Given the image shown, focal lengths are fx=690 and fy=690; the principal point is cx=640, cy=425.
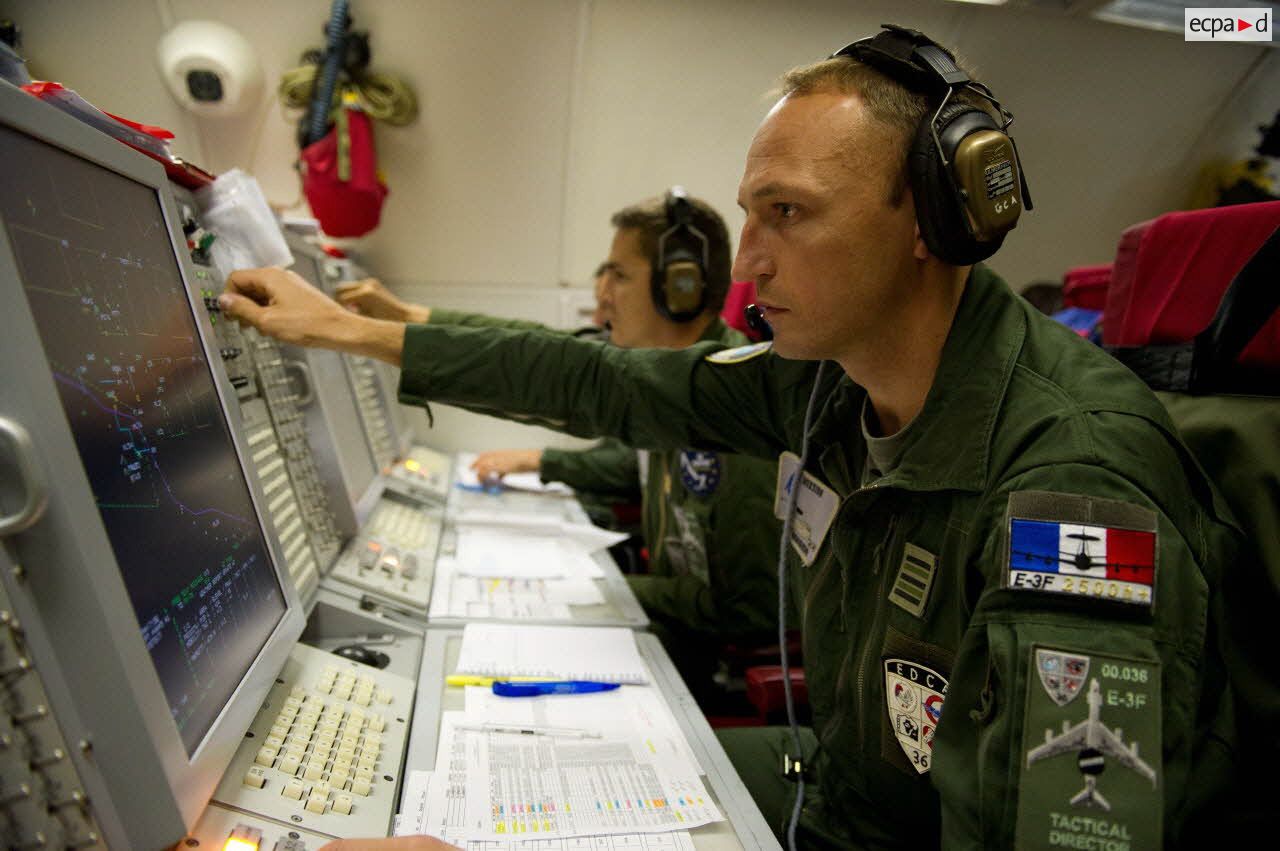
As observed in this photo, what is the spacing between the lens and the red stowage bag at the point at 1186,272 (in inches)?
33.9

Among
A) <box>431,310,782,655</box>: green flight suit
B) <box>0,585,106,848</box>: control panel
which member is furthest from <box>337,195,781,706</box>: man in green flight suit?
<box>0,585,106,848</box>: control panel

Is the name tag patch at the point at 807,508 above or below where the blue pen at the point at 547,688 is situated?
above

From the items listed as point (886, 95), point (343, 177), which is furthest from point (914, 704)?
point (343, 177)

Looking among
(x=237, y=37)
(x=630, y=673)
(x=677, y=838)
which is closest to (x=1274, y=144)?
(x=630, y=673)

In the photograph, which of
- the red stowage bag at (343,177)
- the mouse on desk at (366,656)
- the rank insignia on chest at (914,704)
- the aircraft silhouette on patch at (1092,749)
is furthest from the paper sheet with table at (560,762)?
the red stowage bag at (343,177)

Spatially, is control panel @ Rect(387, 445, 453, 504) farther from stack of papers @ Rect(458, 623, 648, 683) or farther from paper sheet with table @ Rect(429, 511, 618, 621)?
stack of papers @ Rect(458, 623, 648, 683)

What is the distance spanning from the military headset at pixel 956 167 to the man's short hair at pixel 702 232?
38.0 inches

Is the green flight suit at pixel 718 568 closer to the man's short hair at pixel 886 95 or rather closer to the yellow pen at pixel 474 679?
the yellow pen at pixel 474 679

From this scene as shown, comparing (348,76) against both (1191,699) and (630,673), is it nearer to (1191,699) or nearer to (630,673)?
(630,673)

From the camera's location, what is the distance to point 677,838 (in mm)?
735

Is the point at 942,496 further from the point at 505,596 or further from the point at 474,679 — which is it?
the point at 505,596

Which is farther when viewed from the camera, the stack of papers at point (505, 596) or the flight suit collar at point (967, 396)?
the stack of papers at point (505, 596)

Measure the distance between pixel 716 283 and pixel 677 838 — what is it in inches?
54.4

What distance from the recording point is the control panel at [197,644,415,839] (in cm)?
66
